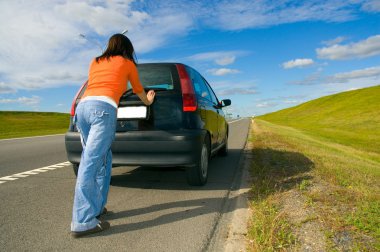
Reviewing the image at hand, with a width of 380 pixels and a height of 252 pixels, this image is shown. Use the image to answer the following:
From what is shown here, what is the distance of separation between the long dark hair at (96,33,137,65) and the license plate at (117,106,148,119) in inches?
46.1

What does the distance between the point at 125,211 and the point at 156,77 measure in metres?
1.90

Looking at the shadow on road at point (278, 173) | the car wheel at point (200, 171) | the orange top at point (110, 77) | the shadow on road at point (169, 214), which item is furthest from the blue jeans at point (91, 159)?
the shadow on road at point (278, 173)

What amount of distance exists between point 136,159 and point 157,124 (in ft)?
1.73

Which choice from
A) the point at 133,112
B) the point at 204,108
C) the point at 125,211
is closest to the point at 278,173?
the point at 204,108

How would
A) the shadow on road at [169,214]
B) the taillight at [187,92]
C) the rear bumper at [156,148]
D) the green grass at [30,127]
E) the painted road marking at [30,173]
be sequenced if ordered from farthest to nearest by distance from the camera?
the green grass at [30,127], the painted road marking at [30,173], the taillight at [187,92], the rear bumper at [156,148], the shadow on road at [169,214]

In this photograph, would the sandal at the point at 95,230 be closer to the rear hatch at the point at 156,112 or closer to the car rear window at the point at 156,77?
the rear hatch at the point at 156,112

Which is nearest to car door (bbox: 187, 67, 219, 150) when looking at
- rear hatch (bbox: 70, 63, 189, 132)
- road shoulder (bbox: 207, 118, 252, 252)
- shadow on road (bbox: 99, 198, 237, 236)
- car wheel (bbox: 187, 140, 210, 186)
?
car wheel (bbox: 187, 140, 210, 186)

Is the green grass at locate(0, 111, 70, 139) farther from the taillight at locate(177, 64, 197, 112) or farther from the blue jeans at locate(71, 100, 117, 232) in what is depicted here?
the blue jeans at locate(71, 100, 117, 232)

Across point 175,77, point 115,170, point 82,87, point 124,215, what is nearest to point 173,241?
point 124,215

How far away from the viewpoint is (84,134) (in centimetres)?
341

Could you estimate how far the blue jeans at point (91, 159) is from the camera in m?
3.16

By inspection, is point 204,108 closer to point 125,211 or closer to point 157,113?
point 157,113

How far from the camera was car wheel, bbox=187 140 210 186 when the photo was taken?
4898 millimetres

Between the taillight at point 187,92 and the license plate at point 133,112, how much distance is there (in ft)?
1.76
